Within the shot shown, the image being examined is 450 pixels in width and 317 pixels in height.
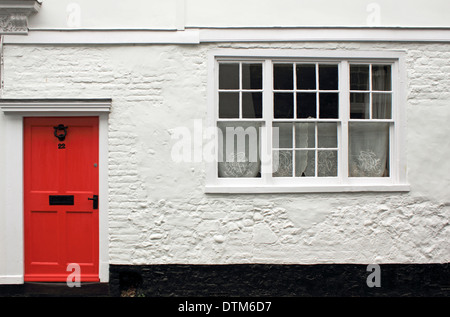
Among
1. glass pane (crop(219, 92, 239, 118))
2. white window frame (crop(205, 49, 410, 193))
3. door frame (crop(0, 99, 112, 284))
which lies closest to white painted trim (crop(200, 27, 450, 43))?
white window frame (crop(205, 49, 410, 193))

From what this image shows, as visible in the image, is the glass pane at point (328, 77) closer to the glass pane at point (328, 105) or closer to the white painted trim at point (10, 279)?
the glass pane at point (328, 105)

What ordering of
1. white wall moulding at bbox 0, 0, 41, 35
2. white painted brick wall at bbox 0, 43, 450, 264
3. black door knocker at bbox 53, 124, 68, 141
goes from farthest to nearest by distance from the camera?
black door knocker at bbox 53, 124, 68, 141 < white painted brick wall at bbox 0, 43, 450, 264 < white wall moulding at bbox 0, 0, 41, 35

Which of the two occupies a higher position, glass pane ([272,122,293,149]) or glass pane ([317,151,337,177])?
glass pane ([272,122,293,149])

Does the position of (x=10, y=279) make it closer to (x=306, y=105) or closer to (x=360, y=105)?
(x=306, y=105)

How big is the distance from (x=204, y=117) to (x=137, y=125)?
0.89 meters

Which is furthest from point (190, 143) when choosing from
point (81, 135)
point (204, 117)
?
point (81, 135)

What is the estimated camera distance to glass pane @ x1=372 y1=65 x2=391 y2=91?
5.80 metres

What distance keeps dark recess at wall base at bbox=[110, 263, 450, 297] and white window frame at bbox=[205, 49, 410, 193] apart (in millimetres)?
1054

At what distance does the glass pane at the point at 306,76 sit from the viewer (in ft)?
18.9

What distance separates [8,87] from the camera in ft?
17.9

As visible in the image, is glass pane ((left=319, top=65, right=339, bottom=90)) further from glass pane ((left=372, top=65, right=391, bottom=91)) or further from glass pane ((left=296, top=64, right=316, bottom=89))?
glass pane ((left=372, top=65, right=391, bottom=91))

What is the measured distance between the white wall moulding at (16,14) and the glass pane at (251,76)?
2825 mm

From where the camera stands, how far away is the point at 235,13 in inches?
221

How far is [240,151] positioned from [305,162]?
91 centimetres
